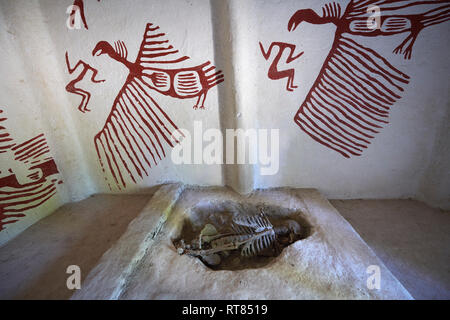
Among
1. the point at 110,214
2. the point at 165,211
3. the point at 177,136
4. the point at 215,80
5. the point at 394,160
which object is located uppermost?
the point at 215,80

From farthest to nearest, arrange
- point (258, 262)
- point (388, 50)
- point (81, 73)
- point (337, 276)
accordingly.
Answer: point (81, 73)
point (388, 50)
point (258, 262)
point (337, 276)

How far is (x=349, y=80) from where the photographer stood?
7.17ft

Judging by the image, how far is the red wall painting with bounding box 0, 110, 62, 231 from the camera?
84.2 inches

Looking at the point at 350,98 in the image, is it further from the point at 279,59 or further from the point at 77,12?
the point at 77,12

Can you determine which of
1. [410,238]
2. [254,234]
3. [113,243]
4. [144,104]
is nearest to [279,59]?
[144,104]

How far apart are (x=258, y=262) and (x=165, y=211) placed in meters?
1.04

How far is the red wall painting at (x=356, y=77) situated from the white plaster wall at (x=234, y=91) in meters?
0.08

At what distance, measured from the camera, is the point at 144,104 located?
2477mm

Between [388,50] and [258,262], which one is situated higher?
[388,50]

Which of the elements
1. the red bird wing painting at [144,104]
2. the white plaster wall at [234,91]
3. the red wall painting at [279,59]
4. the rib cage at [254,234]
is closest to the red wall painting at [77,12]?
the white plaster wall at [234,91]

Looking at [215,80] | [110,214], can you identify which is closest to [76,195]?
[110,214]

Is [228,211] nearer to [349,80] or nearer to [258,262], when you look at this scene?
[258,262]

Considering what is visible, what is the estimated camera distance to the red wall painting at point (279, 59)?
6.93ft

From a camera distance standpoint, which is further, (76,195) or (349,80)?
(76,195)
